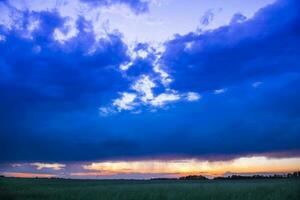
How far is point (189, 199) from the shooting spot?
32.9 metres

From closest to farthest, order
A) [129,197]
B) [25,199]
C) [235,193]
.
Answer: [25,199], [129,197], [235,193]

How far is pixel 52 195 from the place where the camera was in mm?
34625

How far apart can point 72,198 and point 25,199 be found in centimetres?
361

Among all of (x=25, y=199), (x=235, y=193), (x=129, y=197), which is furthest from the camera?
(x=235, y=193)

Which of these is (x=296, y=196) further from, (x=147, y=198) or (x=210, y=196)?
(x=147, y=198)

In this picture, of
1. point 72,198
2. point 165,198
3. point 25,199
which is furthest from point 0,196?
point 165,198

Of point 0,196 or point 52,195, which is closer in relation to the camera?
point 0,196

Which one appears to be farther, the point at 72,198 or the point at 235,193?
the point at 235,193

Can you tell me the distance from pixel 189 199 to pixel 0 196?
15302 millimetres

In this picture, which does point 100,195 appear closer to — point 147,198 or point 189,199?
point 147,198

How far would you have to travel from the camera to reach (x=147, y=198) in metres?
33.3

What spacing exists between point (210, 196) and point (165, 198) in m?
4.17

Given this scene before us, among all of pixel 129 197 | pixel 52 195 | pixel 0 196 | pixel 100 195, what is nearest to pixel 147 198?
pixel 129 197

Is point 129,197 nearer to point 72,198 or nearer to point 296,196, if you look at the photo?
point 72,198
